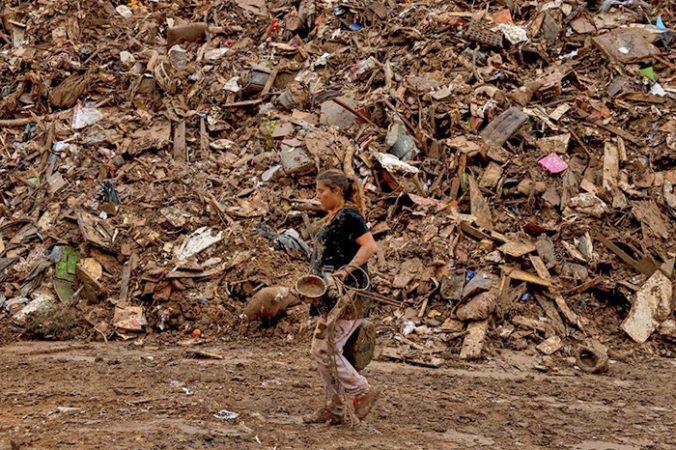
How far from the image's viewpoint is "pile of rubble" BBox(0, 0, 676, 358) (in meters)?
7.96

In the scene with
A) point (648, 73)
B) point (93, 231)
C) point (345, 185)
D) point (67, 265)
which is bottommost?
point (67, 265)

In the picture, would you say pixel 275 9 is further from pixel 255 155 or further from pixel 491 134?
pixel 491 134

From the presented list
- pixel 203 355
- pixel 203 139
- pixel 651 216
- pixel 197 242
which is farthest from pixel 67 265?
pixel 651 216

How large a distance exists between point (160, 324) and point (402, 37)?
5.53 metres

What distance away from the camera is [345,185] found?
4.90 metres

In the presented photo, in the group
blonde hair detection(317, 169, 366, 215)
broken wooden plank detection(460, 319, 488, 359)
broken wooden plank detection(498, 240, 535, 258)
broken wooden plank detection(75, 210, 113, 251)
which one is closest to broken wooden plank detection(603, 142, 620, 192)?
broken wooden plank detection(498, 240, 535, 258)

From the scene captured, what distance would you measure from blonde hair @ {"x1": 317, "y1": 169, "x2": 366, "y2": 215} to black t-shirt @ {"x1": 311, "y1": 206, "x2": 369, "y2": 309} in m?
0.08

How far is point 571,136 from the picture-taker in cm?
938

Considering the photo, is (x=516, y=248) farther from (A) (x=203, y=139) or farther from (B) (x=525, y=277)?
(A) (x=203, y=139)

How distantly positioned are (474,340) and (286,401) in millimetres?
2187

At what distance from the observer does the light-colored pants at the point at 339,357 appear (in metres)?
4.84

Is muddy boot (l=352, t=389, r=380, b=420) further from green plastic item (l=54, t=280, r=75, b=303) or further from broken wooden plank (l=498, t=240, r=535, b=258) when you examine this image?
green plastic item (l=54, t=280, r=75, b=303)

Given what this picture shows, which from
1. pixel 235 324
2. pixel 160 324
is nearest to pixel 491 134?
pixel 235 324

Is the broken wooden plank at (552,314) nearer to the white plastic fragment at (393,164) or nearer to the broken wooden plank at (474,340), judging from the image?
the broken wooden plank at (474,340)
